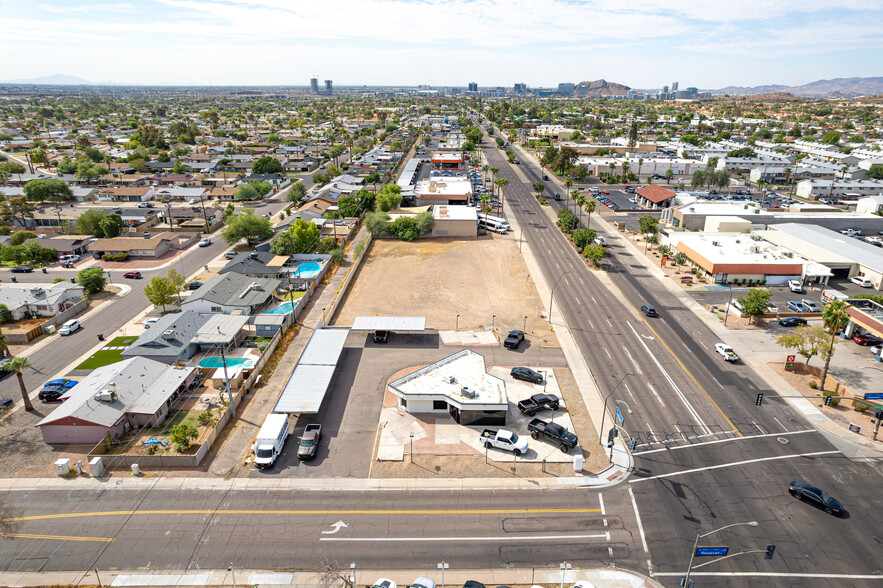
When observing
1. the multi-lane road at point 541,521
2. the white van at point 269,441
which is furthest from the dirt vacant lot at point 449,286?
the multi-lane road at point 541,521

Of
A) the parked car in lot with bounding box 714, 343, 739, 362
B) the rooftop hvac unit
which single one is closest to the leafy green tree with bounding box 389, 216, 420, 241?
the rooftop hvac unit

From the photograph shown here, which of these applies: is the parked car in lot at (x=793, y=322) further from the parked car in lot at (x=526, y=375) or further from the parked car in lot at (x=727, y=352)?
the parked car in lot at (x=526, y=375)

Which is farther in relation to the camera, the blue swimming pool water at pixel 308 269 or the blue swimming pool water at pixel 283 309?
the blue swimming pool water at pixel 308 269

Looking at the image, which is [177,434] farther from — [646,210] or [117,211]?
[646,210]

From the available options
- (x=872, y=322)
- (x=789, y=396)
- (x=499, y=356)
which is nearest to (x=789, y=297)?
(x=872, y=322)

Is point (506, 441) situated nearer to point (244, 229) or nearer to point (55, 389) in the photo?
point (55, 389)

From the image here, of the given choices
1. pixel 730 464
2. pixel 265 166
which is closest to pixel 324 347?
pixel 730 464
